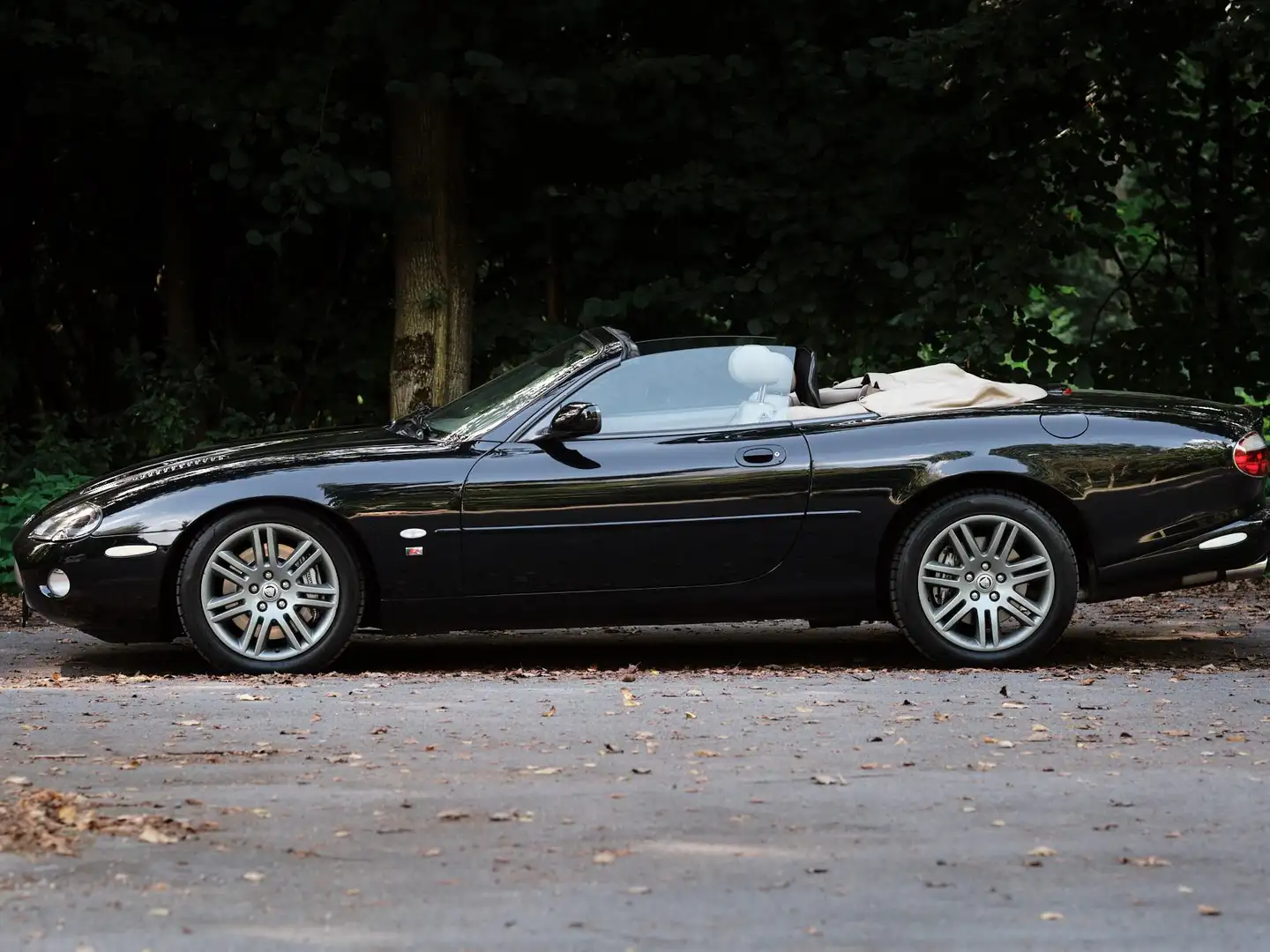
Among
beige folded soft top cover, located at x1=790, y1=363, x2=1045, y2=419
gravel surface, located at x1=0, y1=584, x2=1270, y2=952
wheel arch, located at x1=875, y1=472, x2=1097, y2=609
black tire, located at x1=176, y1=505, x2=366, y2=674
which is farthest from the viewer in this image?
beige folded soft top cover, located at x1=790, y1=363, x2=1045, y2=419

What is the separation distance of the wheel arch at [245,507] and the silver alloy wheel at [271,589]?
111mm

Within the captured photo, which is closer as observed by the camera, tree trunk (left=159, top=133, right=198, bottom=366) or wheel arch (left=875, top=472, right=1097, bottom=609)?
wheel arch (left=875, top=472, right=1097, bottom=609)

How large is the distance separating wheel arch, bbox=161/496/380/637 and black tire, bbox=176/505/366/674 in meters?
0.02

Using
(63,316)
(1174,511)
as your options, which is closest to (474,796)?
(1174,511)

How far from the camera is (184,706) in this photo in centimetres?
734

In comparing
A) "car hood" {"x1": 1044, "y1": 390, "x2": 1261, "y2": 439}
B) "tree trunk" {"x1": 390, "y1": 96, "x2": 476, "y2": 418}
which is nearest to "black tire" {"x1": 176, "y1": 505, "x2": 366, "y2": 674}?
"car hood" {"x1": 1044, "y1": 390, "x2": 1261, "y2": 439}

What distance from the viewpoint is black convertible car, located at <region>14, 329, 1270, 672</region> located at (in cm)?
828

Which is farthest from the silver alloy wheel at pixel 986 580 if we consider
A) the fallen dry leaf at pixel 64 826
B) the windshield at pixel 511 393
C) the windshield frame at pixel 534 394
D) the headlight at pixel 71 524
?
the fallen dry leaf at pixel 64 826

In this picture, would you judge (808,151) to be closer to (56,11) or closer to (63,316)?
(56,11)

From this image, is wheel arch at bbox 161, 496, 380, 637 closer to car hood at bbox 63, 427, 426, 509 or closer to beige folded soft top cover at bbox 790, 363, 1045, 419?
car hood at bbox 63, 427, 426, 509

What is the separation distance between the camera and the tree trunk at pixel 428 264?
13.2m

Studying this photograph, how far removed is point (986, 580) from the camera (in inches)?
332

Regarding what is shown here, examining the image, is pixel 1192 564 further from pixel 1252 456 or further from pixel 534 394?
pixel 534 394

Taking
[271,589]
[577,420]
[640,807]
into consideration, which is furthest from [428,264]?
[640,807]
